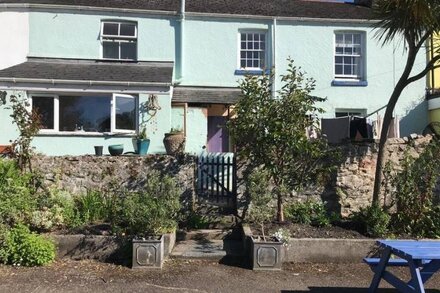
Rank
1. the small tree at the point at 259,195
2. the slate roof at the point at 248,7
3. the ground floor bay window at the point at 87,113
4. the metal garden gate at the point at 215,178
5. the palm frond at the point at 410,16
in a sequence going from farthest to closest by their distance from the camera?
the slate roof at the point at 248,7
the ground floor bay window at the point at 87,113
the metal garden gate at the point at 215,178
the small tree at the point at 259,195
the palm frond at the point at 410,16

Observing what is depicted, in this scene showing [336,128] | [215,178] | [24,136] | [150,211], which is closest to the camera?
[150,211]

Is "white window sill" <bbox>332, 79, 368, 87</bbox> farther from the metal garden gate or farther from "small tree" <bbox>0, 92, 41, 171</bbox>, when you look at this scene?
A: "small tree" <bbox>0, 92, 41, 171</bbox>

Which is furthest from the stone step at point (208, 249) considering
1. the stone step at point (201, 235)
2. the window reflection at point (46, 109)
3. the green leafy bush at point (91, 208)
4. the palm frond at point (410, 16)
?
the window reflection at point (46, 109)

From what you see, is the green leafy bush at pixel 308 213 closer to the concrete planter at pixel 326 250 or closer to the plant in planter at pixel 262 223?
the plant in planter at pixel 262 223

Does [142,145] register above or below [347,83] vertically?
below

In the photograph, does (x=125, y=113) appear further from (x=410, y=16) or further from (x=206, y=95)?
(x=410, y=16)

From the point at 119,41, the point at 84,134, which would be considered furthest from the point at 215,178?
the point at 119,41

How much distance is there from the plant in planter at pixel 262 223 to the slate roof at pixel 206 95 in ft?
Result: 20.5

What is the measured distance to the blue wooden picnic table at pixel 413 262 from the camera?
195 inches

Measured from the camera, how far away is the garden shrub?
815cm

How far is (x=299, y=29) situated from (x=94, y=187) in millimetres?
9900

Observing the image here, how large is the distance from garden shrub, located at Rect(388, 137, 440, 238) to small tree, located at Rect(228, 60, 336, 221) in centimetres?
155

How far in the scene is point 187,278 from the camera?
6664mm

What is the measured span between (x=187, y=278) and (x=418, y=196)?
14.4ft
